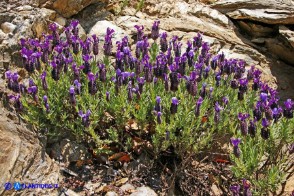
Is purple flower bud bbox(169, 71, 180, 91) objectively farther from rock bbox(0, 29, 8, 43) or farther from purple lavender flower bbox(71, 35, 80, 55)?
rock bbox(0, 29, 8, 43)

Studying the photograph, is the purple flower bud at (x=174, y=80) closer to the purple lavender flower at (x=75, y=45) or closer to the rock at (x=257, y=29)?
the purple lavender flower at (x=75, y=45)

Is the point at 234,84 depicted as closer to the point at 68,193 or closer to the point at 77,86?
the point at 77,86

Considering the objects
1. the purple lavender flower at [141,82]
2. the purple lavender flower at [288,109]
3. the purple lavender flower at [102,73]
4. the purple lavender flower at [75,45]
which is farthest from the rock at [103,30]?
the purple lavender flower at [288,109]

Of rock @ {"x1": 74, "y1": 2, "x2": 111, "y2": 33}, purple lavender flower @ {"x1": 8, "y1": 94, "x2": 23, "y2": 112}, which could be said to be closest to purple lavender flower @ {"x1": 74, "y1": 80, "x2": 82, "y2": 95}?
purple lavender flower @ {"x1": 8, "y1": 94, "x2": 23, "y2": 112}

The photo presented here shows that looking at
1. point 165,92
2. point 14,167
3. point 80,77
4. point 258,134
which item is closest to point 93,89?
point 80,77

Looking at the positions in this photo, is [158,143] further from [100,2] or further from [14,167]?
[100,2]

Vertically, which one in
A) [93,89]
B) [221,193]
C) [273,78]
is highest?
[93,89]
